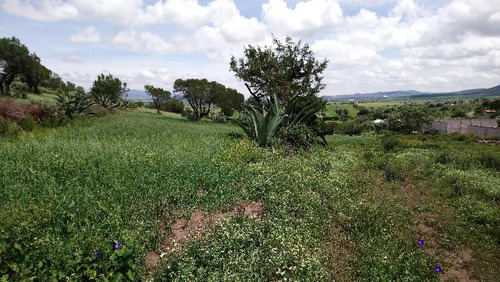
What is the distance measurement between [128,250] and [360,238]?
361 centimetres

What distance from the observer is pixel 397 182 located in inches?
329

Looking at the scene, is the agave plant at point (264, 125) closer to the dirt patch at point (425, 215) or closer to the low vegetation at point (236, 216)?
the low vegetation at point (236, 216)

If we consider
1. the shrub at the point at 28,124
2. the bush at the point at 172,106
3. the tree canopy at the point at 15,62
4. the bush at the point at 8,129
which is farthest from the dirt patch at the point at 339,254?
the bush at the point at 172,106

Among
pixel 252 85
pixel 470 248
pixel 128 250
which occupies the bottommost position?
pixel 470 248

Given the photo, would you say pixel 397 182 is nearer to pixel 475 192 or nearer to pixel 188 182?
pixel 475 192

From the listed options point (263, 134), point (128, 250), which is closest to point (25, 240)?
point (128, 250)

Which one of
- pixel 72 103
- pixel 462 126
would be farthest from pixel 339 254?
pixel 462 126

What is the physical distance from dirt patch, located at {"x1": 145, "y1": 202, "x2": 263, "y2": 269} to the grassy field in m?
0.02

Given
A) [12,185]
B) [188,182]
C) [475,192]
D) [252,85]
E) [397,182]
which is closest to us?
[12,185]

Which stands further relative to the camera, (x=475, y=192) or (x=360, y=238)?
(x=475, y=192)

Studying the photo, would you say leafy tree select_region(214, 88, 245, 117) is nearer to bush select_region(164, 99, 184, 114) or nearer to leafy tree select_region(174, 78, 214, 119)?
leafy tree select_region(174, 78, 214, 119)

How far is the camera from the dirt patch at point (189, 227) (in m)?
4.09

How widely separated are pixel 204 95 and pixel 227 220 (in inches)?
1659

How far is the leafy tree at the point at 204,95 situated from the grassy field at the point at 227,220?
3670 cm
